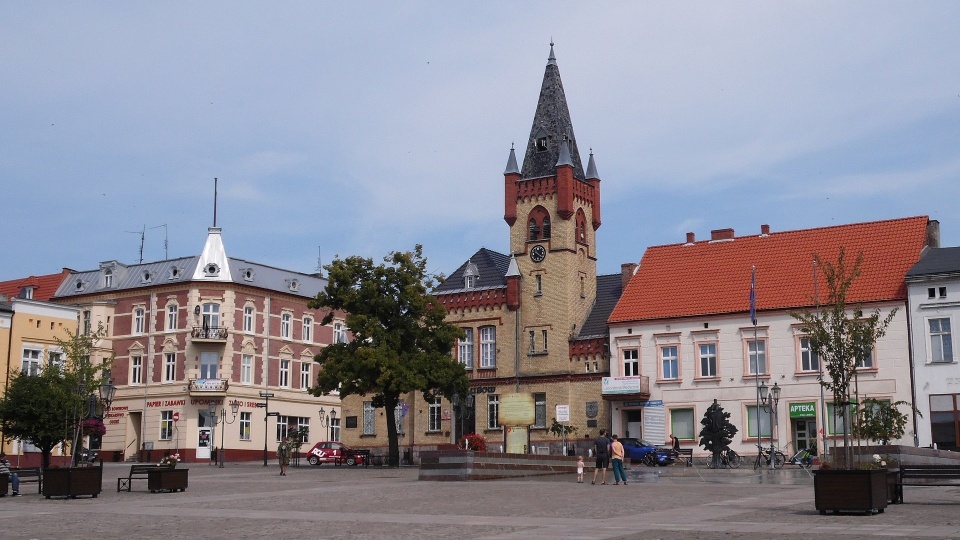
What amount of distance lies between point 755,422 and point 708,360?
408 centimetres

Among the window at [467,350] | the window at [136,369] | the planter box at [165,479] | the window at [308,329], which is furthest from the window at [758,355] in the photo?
the window at [136,369]

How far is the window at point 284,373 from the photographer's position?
7444cm

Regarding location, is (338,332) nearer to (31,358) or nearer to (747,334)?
(31,358)

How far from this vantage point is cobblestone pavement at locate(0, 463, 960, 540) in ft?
52.9

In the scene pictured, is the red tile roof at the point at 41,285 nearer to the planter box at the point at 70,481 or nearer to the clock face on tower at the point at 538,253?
the clock face on tower at the point at 538,253

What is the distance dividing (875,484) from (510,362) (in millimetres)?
44081

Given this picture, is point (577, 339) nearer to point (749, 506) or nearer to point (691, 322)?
point (691, 322)

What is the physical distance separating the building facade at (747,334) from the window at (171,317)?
1154 inches

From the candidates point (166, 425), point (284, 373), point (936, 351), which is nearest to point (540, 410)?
point (936, 351)

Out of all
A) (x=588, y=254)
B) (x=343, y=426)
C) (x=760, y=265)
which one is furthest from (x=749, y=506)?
(x=343, y=426)

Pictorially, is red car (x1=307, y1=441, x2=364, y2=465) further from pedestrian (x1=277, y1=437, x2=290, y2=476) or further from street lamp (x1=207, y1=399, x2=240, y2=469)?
pedestrian (x1=277, y1=437, x2=290, y2=476)

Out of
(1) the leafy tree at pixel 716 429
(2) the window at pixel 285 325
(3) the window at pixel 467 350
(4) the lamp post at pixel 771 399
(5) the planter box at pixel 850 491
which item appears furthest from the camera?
(2) the window at pixel 285 325

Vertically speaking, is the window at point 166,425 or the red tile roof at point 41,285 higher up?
the red tile roof at point 41,285

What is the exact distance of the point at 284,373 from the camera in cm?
7475
